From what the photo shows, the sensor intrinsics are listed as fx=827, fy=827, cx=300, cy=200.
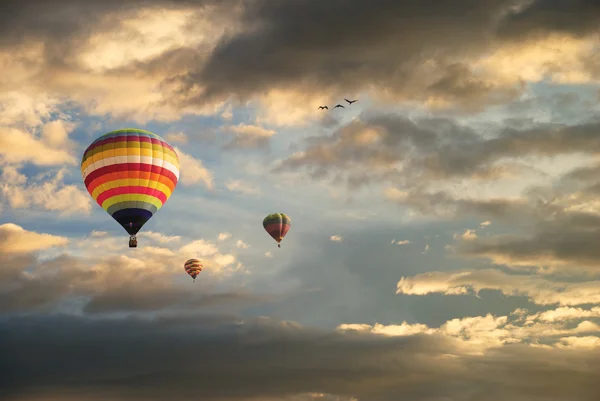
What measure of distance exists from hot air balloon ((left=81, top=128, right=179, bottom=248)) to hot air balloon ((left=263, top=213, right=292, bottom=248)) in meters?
50.2

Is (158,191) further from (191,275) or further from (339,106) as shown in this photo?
(191,275)

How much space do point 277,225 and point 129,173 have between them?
5697 centimetres

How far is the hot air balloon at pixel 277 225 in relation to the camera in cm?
17500

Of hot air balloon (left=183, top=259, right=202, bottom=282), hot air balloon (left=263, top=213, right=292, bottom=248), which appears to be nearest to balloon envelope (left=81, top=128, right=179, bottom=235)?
hot air balloon (left=263, top=213, right=292, bottom=248)

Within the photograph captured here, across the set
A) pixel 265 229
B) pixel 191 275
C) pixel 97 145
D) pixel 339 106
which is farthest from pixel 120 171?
pixel 191 275

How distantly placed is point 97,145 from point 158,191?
11411mm

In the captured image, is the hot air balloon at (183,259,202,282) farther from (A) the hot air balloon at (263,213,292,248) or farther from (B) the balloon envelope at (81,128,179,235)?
(B) the balloon envelope at (81,128,179,235)

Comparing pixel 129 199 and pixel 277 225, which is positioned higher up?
pixel 277 225

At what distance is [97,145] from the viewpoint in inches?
4914

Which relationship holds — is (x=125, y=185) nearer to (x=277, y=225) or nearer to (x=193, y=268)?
(x=277, y=225)

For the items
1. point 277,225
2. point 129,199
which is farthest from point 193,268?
point 129,199

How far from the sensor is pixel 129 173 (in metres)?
123

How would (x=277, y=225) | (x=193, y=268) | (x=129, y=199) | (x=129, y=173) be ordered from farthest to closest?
(x=193, y=268), (x=277, y=225), (x=129, y=199), (x=129, y=173)

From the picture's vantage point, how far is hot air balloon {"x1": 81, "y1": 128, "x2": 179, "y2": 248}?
403 feet
